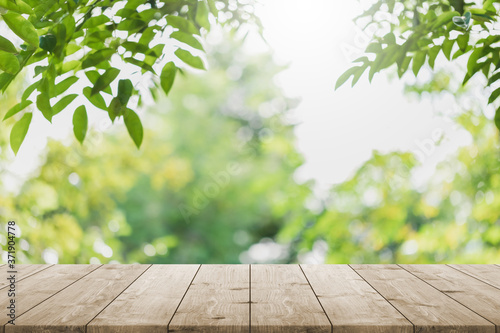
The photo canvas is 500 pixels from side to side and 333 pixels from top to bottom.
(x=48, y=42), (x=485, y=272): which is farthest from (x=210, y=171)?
(x=48, y=42)

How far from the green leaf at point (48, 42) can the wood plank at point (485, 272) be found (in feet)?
4.21

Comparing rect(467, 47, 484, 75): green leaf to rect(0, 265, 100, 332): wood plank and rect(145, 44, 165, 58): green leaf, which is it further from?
rect(0, 265, 100, 332): wood plank

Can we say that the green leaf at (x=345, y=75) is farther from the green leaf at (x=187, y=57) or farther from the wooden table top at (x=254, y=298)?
the wooden table top at (x=254, y=298)

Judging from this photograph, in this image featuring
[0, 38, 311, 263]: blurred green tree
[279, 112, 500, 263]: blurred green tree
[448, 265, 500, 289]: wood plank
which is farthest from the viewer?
[0, 38, 311, 263]: blurred green tree

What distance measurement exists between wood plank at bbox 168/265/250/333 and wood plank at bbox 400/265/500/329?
515mm

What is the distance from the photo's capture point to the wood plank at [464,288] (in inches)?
44.8

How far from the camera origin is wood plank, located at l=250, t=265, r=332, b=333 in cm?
99

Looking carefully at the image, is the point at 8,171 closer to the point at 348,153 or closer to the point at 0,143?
the point at 0,143

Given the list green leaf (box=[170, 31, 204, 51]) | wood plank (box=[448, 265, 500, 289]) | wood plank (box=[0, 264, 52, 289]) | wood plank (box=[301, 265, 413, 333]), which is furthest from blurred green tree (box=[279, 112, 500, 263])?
green leaf (box=[170, 31, 204, 51])

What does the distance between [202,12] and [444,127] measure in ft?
8.60

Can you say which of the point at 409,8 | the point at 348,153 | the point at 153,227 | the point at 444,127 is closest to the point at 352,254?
the point at 444,127

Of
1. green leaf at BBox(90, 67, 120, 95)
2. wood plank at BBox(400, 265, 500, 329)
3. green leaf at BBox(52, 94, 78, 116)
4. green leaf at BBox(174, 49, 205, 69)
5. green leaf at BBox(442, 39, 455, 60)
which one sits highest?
green leaf at BBox(442, 39, 455, 60)

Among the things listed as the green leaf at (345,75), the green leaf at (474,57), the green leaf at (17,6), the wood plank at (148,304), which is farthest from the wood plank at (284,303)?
the green leaf at (17,6)

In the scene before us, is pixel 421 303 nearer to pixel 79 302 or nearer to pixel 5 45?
pixel 79 302
